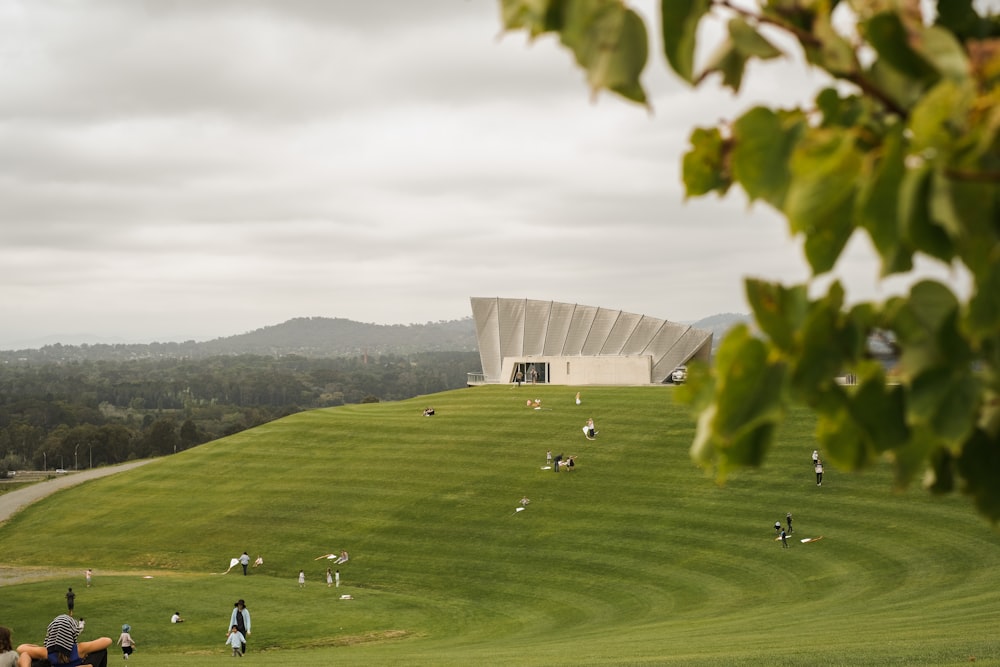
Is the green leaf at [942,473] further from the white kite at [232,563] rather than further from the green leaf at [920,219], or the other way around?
the white kite at [232,563]

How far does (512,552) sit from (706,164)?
36.7 metres

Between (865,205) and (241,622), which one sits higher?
(865,205)

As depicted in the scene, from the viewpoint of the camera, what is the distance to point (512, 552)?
3775 cm

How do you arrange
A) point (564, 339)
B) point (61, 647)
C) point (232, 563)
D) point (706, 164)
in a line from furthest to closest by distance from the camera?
1. point (564, 339)
2. point (232, 563)
3. point (61, 647)
4. point (706, 164)

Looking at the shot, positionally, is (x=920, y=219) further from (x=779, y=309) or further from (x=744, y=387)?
(x=744, y=387)

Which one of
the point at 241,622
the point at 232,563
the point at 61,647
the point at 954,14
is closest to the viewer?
the point at 954,14

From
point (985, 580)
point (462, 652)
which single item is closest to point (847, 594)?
point (985, 580)

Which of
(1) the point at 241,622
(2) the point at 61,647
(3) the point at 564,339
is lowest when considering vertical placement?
(1) the point at 241,622

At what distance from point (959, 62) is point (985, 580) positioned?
28.6m

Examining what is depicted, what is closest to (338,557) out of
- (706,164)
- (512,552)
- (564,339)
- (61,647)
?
(512,552)

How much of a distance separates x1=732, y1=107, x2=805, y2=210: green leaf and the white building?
71.6 metres

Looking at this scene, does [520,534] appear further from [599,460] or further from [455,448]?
[455,448]

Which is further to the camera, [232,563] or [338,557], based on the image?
[232,563]

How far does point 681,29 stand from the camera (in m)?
1.87
